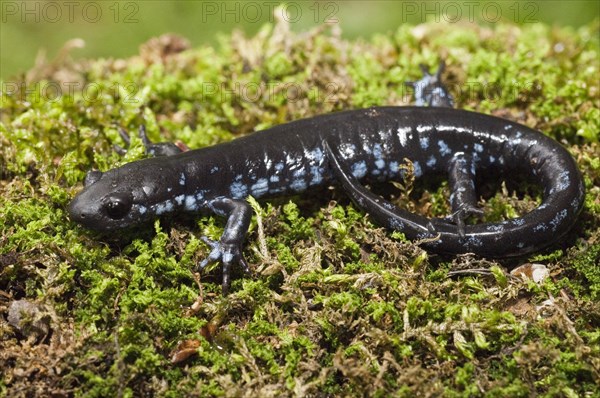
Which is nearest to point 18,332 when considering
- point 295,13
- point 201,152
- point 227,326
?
point 227,326

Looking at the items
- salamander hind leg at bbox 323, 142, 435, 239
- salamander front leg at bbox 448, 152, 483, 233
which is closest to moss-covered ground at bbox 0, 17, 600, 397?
salamander hind leg at bbox 323, 142, 435, 239

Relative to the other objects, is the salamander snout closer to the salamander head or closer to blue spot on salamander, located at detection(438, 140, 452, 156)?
the salamander head

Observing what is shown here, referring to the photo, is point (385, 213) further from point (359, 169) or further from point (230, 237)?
point (230, 237)

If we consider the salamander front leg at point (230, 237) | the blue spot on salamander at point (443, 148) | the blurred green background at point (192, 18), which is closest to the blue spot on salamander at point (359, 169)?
the blue spot on salamander at point (443, 148)

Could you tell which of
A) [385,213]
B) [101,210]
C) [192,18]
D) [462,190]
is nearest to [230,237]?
[101,210]

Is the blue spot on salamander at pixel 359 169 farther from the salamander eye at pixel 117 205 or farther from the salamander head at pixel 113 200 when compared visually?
the salamander eye at pixel 117 205

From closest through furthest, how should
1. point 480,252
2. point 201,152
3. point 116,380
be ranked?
1. point 116,380
2. point 480,252
3. point 201,152

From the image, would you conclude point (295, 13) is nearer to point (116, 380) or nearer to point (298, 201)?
point (298, 201)
